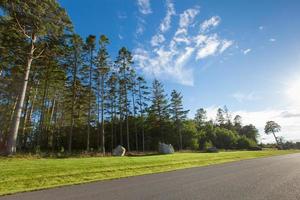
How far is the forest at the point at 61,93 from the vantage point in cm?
1583

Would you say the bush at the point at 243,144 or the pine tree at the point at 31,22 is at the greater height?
the pine tree at the point at 31,22

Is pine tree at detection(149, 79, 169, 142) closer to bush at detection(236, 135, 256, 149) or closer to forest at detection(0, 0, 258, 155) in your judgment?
forest at detection(0, 0, 258, 155)

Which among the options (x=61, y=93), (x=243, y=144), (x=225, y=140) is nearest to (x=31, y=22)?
(x=61, y=93)

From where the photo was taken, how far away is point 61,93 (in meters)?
34.4

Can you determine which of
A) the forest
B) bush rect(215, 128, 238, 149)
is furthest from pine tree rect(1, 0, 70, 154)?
bush rect(215, 128, 238, 149)

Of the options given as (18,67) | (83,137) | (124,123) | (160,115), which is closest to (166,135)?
(160,115)

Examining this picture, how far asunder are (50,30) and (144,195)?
Answer: 16360 millimetres

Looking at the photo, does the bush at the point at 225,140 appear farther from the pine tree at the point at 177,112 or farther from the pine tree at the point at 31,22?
the pine tree at the point at 31,22

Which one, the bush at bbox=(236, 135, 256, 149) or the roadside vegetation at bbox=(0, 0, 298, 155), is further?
the bush at bbox=(236, 135, 256, 149)

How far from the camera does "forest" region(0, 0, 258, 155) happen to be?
1583 cm

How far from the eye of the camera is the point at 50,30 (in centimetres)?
1666

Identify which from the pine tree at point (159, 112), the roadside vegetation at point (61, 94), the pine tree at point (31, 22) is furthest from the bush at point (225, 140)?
the pine tree at point (31, 22)

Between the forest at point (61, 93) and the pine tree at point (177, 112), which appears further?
the pine tree at point (177, 112)

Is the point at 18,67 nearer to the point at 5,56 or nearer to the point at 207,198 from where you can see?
the point at 5,56
